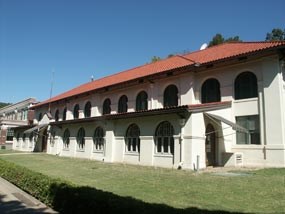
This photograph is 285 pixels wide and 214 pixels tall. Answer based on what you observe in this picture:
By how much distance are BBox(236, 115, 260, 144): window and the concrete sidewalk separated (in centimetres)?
1402

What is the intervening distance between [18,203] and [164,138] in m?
11.8

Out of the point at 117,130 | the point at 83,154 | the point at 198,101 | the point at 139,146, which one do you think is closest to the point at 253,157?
the point at 198,101

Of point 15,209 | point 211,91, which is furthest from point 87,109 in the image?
point 15,209

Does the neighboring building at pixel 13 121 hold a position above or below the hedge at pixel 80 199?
above

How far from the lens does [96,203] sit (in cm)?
628

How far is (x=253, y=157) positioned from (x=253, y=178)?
5694mm

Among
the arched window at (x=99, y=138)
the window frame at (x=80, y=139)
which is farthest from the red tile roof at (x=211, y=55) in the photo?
the window frame at (x=80, y=139)

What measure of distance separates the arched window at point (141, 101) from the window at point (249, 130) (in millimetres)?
8499

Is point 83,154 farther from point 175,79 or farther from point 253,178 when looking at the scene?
point 253,178

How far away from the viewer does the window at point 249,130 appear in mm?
18519

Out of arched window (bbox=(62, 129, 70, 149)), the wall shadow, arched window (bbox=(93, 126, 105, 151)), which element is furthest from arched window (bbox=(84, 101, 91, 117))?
the wall shadow

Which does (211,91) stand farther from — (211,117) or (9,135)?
(9,135)

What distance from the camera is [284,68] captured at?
1875 centimetres

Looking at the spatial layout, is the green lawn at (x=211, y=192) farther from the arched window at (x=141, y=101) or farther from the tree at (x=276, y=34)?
the tree at (x=276, y=34)
